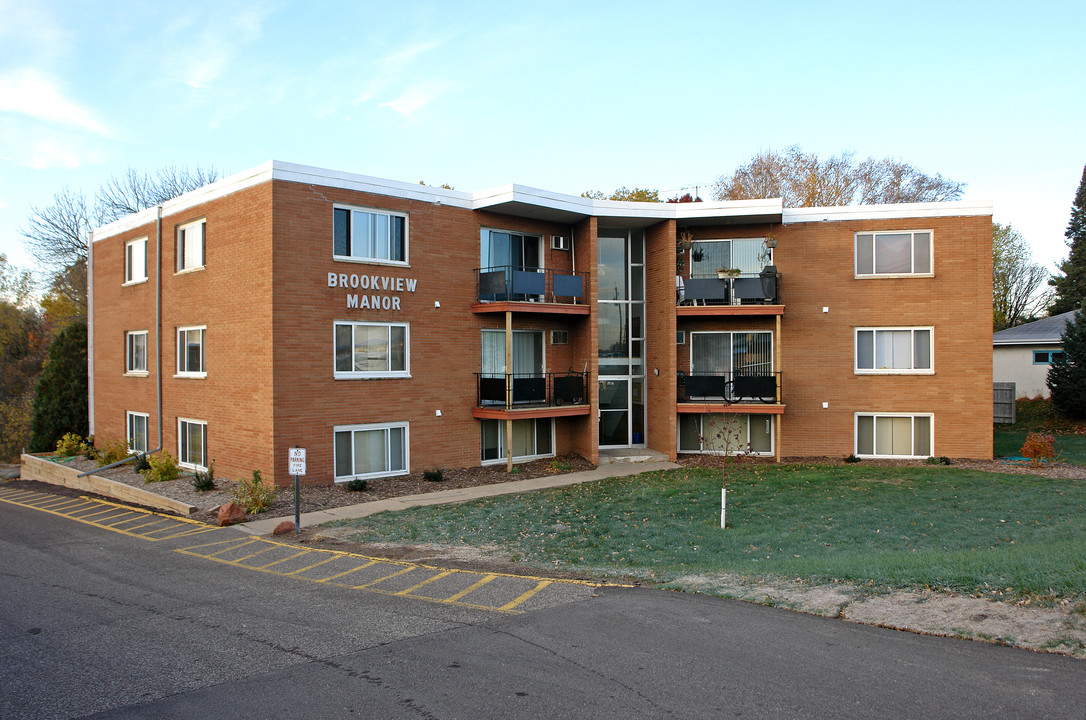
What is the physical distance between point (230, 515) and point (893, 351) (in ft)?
63.9

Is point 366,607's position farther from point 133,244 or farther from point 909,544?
point 133,244

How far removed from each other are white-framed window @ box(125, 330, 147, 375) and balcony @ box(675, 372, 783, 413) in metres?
17.9

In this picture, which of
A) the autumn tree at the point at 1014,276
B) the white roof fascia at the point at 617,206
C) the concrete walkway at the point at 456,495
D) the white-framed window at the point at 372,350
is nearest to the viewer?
the concrete walkway at the point at 456,495

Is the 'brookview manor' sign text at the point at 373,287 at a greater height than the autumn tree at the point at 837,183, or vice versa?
the autumn tree at the point at 837,183

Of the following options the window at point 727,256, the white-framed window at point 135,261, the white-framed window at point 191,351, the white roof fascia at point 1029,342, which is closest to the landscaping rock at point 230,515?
the white-framed window at point 191,351

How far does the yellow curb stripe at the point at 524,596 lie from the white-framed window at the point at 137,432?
1915 centimetres

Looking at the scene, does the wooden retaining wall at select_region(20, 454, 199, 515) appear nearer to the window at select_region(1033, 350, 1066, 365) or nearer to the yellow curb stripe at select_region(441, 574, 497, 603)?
the yellow curb stripe at select_region(441, 574, 497, 603)

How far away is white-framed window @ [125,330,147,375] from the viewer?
23391 millimetres

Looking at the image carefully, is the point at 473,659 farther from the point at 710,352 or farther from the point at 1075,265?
the point at 1075,265

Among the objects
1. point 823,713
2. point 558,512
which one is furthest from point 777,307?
point 823,713

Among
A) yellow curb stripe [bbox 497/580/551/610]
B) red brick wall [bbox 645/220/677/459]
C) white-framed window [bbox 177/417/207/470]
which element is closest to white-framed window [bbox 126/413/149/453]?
white-framed window [bbox 177/417/207/470]

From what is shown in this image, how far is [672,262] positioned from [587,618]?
15.6 m

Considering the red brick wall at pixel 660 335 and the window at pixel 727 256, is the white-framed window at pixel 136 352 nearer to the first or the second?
the red brick wall at pixel 660 335

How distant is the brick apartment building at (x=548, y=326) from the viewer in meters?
18.2
